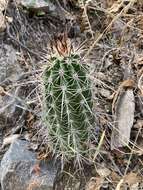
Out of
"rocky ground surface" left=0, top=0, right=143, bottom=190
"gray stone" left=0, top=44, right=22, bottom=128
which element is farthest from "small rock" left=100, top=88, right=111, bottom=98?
"gray stone" left=0, top=44, right=22, bottom=128

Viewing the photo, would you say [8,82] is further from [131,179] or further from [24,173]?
[131,179]

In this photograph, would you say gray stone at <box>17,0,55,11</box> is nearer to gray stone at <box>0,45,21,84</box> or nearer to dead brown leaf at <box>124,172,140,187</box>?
gray stone at <box>0,45,21,84</box>

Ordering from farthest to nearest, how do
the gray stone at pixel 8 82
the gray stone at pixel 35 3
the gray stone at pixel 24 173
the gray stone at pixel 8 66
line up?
the gray stone at pixel 35 3 → the gray stone at pixel 8 66 → the gray stone at pixel 8 82 → the gray stone at pixel 24 173

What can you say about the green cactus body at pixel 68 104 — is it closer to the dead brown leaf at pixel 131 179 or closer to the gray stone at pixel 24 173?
the gray stone at pixel 24 173

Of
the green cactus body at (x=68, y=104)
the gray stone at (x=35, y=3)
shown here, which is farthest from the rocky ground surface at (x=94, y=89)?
the green cactus body at (x=68, y=104)

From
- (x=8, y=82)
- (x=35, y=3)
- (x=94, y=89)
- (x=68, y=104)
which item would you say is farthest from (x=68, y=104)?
(x=35, y=3)

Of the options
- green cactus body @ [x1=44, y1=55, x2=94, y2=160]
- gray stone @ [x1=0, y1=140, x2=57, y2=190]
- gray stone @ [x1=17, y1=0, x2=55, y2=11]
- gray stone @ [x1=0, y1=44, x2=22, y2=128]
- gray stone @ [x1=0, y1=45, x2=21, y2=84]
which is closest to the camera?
green cactus body @ [x1=44, y1=55, x2=94, y2=160]

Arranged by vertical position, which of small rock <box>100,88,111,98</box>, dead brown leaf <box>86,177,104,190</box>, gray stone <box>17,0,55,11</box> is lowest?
dead brown leaf <box>86,177,104,190</box>
